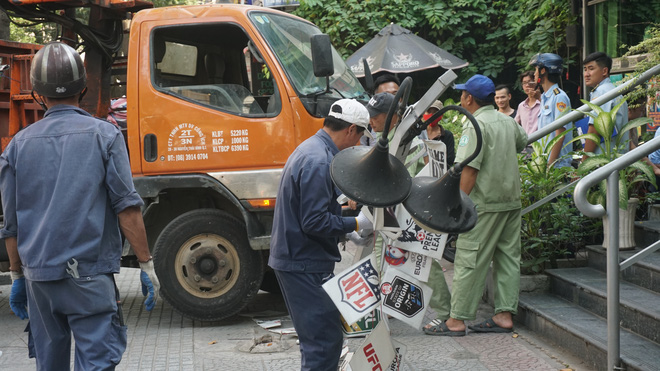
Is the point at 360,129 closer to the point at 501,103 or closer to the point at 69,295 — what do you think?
the point at 69,295

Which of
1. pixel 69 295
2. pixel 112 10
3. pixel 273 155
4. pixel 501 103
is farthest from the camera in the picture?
pixel 501 103

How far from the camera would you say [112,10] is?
7.14 m

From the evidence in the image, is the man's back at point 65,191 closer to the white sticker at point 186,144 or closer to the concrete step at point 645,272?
the white sticker at point 186,144

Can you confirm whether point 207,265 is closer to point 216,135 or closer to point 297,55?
point 216,135

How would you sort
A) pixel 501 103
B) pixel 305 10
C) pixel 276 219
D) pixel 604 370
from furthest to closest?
pixel 305 10 → pixel 501 103 → pixel 604 370 → pixel 276 219

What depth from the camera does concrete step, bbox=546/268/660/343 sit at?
5098mm

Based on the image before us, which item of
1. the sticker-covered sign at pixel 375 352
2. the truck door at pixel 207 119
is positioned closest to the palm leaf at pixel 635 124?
the truck door at pixel 207 119

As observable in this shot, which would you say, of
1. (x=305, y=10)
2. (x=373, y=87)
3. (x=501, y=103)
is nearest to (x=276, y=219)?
(x=373, y=87)

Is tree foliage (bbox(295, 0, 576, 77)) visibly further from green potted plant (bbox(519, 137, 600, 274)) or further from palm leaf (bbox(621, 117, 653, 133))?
palm leaf (bbox(621, 117, 653, 133))

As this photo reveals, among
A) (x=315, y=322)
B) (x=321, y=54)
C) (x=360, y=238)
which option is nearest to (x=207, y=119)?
(x=321, y=54)

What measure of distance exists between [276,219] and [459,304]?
236 centimetres

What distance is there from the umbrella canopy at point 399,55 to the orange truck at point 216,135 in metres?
5.36

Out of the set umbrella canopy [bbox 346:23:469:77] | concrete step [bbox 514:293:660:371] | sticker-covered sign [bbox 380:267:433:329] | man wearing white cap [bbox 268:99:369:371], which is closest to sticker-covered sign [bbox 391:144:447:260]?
sticker-covered sign [bbox 380:267:433:329]

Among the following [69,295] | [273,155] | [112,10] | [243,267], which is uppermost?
[112,10]
